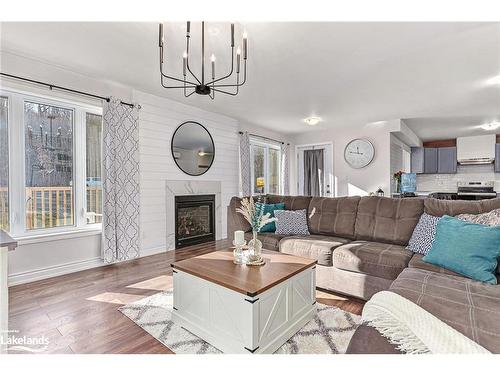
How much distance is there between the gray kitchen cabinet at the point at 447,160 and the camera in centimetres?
703

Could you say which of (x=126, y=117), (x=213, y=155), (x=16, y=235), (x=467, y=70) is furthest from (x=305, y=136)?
(x=16, y=235)

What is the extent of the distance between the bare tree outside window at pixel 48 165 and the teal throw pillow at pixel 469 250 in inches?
155

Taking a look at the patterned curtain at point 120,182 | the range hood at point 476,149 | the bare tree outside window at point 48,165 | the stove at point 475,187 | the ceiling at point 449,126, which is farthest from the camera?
the stove at point 475,187

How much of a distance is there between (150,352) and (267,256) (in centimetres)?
112

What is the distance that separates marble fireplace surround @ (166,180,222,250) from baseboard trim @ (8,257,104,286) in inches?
43.6

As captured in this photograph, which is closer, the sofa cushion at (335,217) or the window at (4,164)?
the window at (4,164)

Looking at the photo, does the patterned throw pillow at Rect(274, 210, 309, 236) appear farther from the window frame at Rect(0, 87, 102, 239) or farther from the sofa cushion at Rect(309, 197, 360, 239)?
the window frame at Rect(0, 87, 102, 239)

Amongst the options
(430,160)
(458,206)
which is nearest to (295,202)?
(458,206)

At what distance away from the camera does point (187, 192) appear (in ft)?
15.0

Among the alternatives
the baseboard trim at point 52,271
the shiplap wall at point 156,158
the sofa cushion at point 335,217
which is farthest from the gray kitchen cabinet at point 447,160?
the baseboard trim at point 52,271

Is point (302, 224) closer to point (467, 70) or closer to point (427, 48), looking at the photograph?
point (427, 48)

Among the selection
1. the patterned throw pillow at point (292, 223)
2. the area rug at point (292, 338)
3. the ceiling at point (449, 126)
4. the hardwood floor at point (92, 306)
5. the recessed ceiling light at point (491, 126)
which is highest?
the ceiling at point (449, 126)

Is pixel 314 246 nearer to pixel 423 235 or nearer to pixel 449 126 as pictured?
pixel 423 235

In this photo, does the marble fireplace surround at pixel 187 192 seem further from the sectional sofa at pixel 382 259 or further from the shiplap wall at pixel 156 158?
the sectional sofa at pixel 382 259
